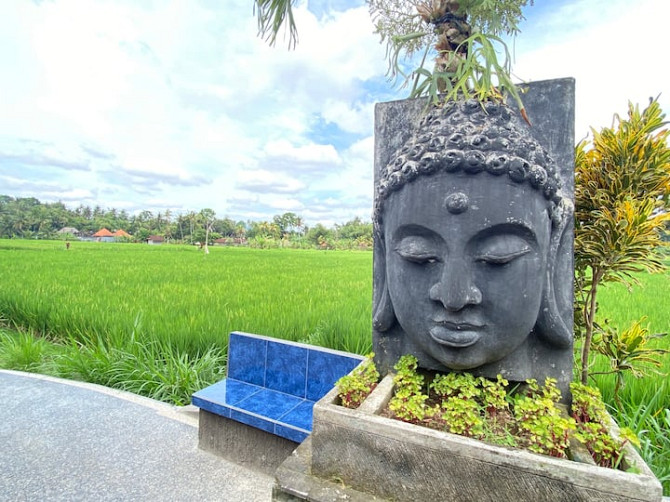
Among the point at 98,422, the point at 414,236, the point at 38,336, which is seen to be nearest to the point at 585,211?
the point at 414,236

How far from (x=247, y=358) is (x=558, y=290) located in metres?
2.09

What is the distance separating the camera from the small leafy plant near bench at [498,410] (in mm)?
1119

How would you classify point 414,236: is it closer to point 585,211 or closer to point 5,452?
point 585,211

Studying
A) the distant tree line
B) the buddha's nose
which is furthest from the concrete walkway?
the distant tree line

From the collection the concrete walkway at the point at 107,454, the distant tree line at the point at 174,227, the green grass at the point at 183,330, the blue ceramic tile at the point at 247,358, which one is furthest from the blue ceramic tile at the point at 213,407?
the distant tree line at the point at 174,227

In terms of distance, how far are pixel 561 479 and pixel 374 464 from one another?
526 millimetres

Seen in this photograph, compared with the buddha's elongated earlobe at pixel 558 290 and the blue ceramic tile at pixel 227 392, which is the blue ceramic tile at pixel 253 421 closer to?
the blue ceramic tile at pixel 227 392

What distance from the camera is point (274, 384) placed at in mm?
2584

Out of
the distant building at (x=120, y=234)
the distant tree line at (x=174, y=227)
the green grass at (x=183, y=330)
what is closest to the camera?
the green grass at (x=183, y=330)

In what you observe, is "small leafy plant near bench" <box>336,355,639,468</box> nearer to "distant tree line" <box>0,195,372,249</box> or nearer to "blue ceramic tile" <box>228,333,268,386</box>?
"blue ceramic tile" <box>228,333,268,386</box>

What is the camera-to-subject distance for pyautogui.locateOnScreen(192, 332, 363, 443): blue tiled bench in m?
2.13

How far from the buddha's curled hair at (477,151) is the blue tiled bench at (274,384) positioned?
1.33 m

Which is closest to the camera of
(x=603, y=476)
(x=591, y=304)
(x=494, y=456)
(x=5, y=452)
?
(x=603, y=476)

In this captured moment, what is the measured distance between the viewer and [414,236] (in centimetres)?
139
